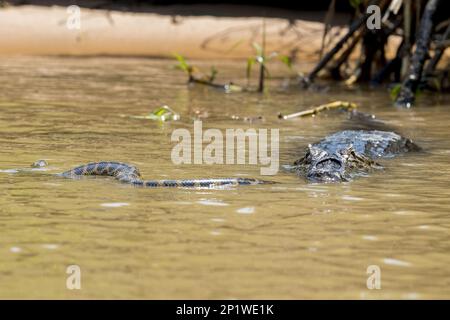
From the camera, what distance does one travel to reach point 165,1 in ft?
56.5

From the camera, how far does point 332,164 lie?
734 cm

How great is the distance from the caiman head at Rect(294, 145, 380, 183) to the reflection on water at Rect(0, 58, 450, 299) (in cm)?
13

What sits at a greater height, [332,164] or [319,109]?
[332,164]

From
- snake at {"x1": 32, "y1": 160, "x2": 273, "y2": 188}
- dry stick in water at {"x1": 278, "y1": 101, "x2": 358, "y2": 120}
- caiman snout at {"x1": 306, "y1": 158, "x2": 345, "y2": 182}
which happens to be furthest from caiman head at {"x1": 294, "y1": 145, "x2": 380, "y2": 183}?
dry stick in water at {"x1": 278, "y1": 101, "x2": 358, "y2": 120}

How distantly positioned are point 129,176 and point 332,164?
1523 millimetres

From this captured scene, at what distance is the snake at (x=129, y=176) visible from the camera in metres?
6.73

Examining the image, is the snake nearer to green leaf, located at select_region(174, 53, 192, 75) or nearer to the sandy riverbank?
green leaf, located at select_region(174, 53, 192, 75)

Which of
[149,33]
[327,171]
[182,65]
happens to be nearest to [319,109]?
[182,65]

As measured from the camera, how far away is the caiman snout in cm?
714

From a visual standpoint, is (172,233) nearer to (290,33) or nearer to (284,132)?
(284,132)

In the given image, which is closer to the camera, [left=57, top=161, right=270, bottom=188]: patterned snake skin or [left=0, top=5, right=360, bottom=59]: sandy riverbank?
[left=57, top=161, right=270, bottom=188]: patterned snake skin

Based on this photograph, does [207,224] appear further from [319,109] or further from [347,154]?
[319,109]
